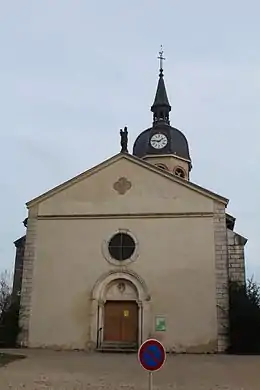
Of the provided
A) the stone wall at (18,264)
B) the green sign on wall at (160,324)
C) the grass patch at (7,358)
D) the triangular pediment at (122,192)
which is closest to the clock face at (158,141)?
the triangular pediment at (122,192)

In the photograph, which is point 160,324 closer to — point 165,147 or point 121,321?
point 121,321

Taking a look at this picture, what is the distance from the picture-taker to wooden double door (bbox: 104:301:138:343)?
20.9m

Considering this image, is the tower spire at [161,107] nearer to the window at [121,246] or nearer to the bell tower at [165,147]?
the bell tower at [165,147]

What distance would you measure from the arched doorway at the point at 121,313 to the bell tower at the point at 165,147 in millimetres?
13382

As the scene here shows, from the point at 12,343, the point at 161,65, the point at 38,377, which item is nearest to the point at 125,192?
the point at 12,343

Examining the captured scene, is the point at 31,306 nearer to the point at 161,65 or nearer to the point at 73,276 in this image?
the point at 73,276

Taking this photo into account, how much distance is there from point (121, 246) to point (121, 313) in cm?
282

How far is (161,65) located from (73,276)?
83.3ft

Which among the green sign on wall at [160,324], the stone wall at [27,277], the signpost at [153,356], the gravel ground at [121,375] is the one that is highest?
the stone wall at [27,277]

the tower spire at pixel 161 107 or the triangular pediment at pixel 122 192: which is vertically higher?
the tower spire at pixel 161 107

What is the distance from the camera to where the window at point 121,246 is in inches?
849

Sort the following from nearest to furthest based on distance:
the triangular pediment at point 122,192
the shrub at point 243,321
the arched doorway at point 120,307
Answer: the shrub at point 243,321
the arched doorway at point 120,307
the triangular pediment at point 122,192

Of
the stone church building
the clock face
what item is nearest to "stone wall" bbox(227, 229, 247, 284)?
the stone church building

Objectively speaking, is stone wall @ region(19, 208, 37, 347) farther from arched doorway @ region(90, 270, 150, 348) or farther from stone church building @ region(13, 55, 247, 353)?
arched doorway @ region(90, 270, 150, 348)
